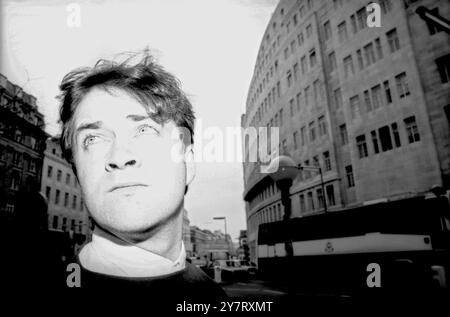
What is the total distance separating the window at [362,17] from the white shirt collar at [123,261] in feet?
10.2

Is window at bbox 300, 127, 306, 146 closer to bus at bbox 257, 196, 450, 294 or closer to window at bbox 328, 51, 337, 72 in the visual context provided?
bus at bbox 257, 196, 450, 294

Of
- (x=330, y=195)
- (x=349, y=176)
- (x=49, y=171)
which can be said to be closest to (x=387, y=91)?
(x=349, y=176)

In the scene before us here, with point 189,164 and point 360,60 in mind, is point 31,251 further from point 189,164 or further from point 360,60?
point 360,60

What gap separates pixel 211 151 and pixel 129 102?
858mm

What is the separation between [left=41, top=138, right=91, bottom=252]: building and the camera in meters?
2.26

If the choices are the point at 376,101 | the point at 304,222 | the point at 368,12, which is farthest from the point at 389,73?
the point at 304,222

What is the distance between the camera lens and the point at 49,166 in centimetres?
262

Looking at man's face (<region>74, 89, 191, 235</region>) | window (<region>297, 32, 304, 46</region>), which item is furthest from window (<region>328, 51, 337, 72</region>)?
man's face (<region>74, 89, 191, 235</region>)

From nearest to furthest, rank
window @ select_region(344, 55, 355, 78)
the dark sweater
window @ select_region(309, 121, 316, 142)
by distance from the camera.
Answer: the dark sweater, window @ select_region(309, 121, 316, 142), window @ select_region(344, 55, 355, 78)

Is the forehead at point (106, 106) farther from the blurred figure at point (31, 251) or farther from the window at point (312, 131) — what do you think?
the window at point (312, 131)

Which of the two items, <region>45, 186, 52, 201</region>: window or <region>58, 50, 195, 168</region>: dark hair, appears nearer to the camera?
<region>58, 50, 195, 168</region>: dark hair

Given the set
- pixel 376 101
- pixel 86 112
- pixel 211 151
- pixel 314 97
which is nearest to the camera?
pixel 86 112
